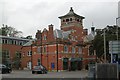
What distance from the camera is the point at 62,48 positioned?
198 ft

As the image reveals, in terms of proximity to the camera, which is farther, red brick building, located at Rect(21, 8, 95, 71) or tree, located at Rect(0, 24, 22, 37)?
tree, located at Rect(0, 24, 22, 37)

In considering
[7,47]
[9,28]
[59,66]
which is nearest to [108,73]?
[59,66]

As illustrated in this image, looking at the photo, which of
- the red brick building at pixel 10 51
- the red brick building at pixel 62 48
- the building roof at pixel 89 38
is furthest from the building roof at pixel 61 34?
the red brick building at pixel 10 51

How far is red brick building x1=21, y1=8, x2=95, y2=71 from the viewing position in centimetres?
6030

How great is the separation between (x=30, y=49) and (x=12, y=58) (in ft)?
23.3

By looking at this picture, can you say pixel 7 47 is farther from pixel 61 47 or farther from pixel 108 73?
pixel 108 73

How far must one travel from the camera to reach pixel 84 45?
68375mm

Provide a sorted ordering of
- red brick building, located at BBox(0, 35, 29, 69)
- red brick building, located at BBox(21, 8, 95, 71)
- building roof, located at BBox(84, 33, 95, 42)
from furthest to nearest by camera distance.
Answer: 1. building roof, located at BBox(84, 33, 95, 42)
2. red brick building, located at BBox(0, 35, 29, 69)
3. red brick building, located at BBox(21, 8, 95, 71)

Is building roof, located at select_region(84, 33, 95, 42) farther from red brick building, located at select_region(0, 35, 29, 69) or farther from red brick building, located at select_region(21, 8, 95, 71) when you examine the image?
red brick building, located at select_region(0, 35, 29, 69)

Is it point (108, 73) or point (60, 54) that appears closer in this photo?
point (108, 73)

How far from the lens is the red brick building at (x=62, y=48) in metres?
60.3

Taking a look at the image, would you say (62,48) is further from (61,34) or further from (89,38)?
(89,38)

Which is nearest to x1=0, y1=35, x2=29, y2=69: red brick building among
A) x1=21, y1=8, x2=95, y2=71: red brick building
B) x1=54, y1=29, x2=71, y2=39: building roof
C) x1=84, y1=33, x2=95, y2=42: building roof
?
x1=21, y1=8, x2=95, y2=71: red brick building

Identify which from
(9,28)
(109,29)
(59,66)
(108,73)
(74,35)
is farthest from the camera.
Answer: (9,28)
